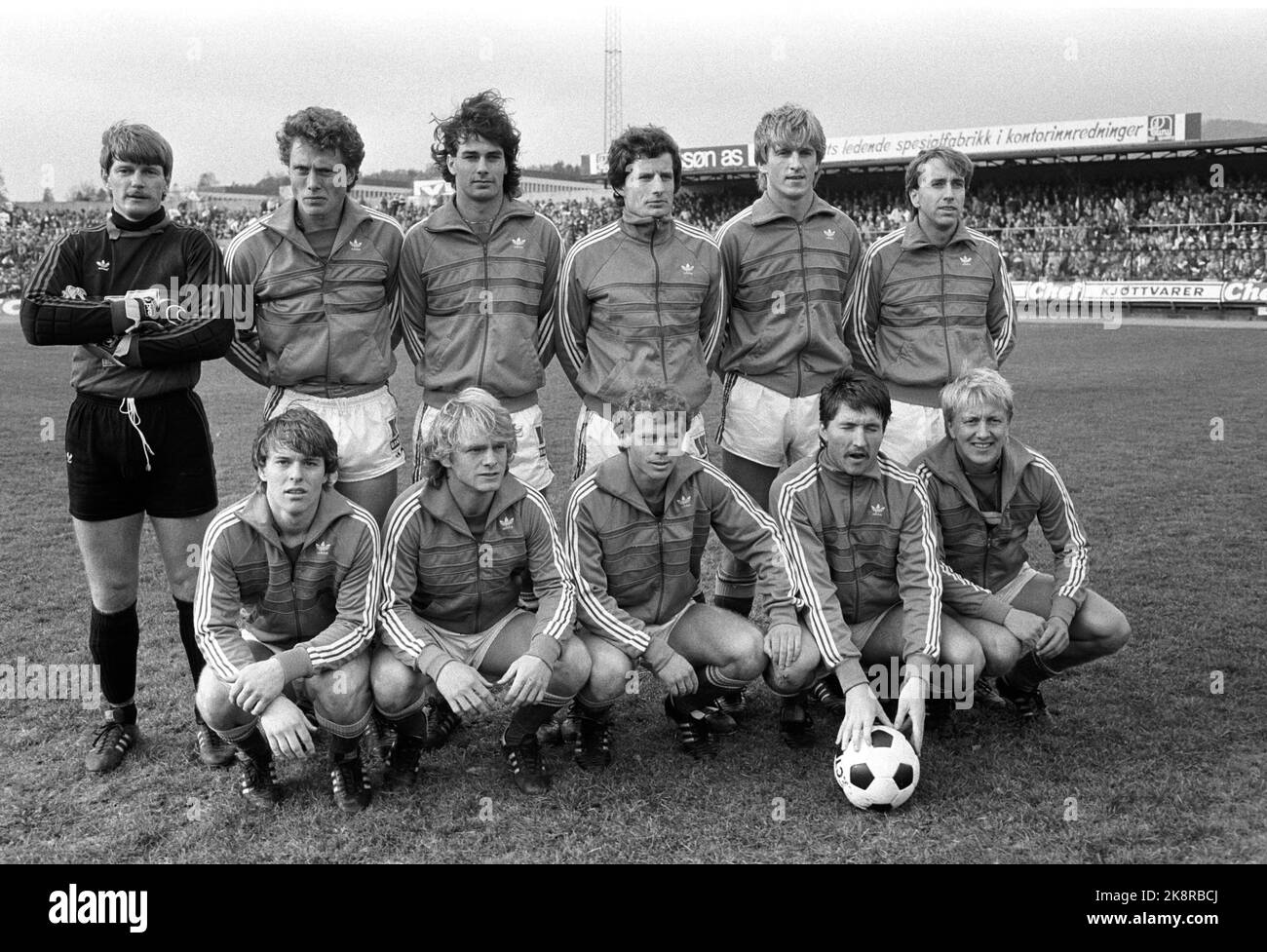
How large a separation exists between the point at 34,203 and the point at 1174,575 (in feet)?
225

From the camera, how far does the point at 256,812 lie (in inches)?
140

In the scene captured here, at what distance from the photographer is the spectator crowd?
2966cm

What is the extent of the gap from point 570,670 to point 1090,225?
3427 cm

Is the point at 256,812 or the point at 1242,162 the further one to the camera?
the point at 1242,162

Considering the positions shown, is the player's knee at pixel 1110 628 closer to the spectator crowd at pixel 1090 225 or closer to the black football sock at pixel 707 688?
the black football sock at pixel 707 688

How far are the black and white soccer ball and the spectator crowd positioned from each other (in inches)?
976

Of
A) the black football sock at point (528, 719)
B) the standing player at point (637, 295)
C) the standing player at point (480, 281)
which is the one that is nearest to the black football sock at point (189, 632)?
the standing player at point (480, 281)

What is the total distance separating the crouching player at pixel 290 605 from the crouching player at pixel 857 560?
1.53 metres

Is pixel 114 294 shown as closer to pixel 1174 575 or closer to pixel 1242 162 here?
pixel 1174 575

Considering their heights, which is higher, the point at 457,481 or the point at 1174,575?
the point at 457,481

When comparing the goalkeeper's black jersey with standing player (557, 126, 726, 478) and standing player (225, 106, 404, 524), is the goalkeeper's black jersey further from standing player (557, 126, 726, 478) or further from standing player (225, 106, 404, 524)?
standing player (557, 126, 726, 478)
